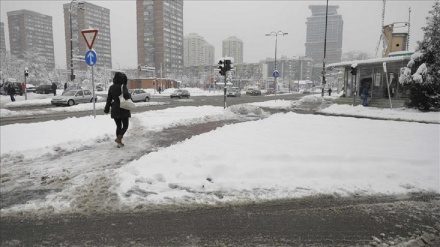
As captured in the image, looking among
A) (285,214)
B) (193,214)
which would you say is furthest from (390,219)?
(193,214)

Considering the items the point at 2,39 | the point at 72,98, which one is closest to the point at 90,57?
the point at 72,98

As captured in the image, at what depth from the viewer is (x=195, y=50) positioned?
495 ft

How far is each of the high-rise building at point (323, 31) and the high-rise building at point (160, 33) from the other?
50.8m

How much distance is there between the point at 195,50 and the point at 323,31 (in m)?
66.5

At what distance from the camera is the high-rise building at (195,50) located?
150 meters

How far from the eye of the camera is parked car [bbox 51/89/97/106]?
22703mm

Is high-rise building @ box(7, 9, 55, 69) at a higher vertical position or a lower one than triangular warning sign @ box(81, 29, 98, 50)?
higher

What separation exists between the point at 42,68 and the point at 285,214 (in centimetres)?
8492

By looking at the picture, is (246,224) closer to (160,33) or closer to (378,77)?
(378,77)

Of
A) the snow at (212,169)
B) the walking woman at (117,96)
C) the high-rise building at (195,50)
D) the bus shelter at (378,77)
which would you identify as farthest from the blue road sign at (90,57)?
the high-rise building at (195,50)

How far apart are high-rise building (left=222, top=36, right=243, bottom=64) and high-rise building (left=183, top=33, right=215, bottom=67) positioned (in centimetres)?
1180

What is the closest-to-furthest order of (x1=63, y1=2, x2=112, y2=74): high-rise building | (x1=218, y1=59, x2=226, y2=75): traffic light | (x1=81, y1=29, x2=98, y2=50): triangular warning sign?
(x1=81, y1=29, x2=98, y2=50): triangular warning sign, (x1=218, y1=59, x2=226, y2=75): traffic light, (x1=63, y1=2, x2=112, y2=74): high-rise building

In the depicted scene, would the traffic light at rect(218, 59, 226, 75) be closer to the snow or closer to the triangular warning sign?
the triangular warning sign

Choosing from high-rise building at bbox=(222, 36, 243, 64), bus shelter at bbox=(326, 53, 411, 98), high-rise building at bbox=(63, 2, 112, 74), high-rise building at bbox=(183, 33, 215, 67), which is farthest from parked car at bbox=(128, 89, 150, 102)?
high-rise building at bbox=(183, 33, 215, 67)
